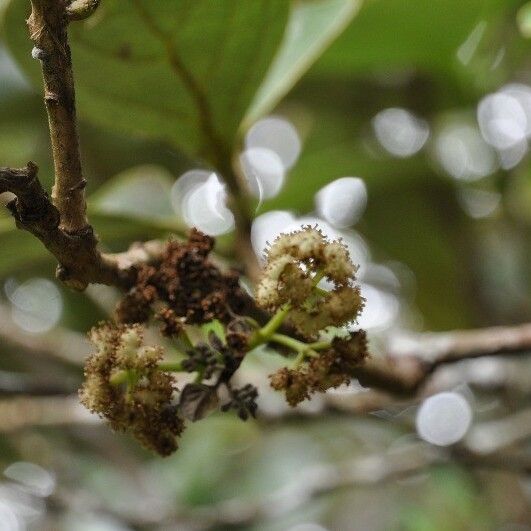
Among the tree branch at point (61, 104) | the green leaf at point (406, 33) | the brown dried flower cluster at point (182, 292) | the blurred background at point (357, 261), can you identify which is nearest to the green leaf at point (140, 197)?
the blurred background at point (357, 261)

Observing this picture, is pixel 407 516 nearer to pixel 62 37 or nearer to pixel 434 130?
pixel 434 130

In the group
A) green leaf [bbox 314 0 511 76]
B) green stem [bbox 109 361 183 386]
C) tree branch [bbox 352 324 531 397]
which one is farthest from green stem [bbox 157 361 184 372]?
green leaf [bbox 314 0 511 76]

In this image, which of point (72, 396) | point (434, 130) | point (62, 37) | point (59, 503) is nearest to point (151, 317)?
point (62, 37)

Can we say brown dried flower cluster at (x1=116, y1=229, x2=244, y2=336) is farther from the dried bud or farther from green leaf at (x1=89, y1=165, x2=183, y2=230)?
green leaf at (x1=89, y1=165, x2=183, y2=230)

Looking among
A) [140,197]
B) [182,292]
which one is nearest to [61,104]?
[182,292]

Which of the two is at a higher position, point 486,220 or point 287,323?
point 486,220

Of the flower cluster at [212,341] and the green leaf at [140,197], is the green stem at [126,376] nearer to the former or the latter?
the flower cluster at [212,341]

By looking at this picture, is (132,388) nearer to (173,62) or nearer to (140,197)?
(173,62)
